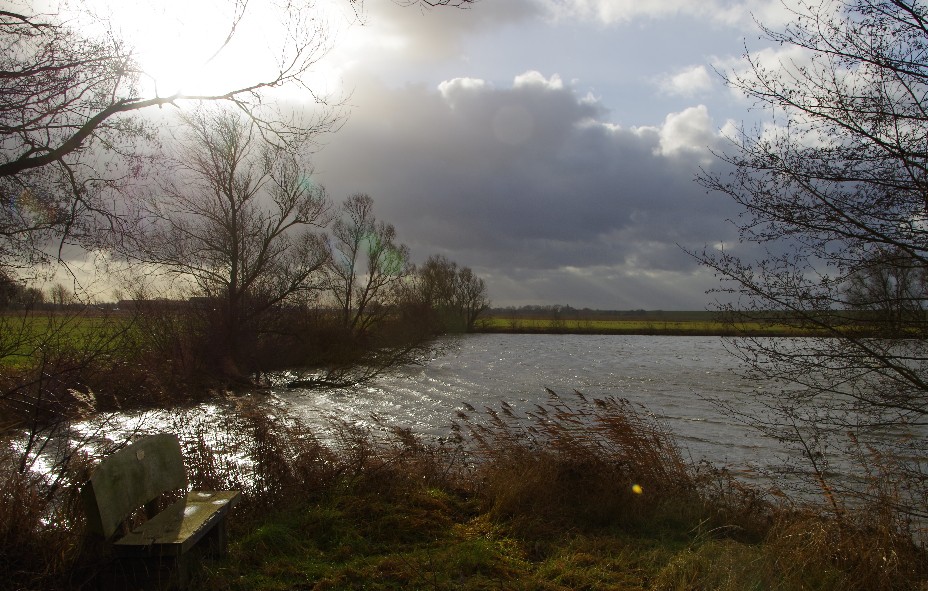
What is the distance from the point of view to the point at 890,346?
6.21m

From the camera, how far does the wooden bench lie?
13.0ft

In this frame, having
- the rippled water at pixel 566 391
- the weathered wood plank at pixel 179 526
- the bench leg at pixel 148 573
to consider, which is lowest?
the rippled water at pixel 566 391

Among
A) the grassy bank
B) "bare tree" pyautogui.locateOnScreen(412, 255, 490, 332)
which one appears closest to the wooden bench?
the grassy bank

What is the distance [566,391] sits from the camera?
23.8 metres

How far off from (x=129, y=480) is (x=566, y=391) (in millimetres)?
20571

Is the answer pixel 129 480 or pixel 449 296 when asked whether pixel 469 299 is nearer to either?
pixel 449 296

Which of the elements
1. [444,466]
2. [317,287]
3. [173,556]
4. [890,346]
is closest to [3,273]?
[173,556]

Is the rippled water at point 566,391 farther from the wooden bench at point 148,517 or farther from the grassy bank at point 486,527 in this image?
the wooden bench at point 148,517

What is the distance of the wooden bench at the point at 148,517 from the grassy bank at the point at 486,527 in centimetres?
19

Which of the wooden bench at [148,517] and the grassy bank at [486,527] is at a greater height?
the wooden bench at [148,517]

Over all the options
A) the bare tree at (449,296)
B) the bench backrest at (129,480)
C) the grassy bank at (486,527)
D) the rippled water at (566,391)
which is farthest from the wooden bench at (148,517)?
the bare tree at (449,296)

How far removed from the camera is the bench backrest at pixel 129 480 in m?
3.90

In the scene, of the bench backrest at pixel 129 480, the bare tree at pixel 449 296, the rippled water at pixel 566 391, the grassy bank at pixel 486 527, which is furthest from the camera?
the bare tree at pixel 449 296

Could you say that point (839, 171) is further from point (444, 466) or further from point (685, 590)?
point (444, 466)
